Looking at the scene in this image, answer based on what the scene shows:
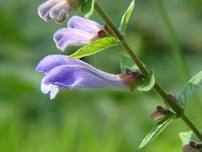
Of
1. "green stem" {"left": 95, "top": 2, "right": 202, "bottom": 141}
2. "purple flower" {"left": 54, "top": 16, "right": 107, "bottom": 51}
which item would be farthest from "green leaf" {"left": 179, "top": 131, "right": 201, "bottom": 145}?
"purple flower" {"left": 54, "top": 16, "right": 107, "bottom": 51}

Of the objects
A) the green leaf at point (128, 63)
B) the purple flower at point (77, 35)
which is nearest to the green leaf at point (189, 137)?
the green leaf at point (128, 63)

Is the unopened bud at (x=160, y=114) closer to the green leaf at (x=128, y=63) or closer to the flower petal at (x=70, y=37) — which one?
the green leaf at (x=128, y=63)

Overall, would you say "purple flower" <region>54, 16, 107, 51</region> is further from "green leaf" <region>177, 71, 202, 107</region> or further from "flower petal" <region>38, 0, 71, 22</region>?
"green leaf" <region>177, 71, 202, 107</region>

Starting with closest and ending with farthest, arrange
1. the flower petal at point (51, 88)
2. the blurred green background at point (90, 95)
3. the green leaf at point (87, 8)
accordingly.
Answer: the green leaf at point (87, 8), the flower petal at point (51, 88), the blurred green background at point (90, 95)

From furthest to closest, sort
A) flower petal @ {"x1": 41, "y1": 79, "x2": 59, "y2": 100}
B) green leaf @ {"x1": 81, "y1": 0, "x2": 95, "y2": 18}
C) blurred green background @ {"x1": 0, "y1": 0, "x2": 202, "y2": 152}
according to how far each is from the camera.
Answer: blurred green background @ {"x1": 0, "y1": 0, "x2": 202, "y2": 152}, flower petal @ {"x1": 41, "y1": 79, "x2": 59, "y2": 100}, green leaf @ {"x1": 81, "y1": 0, "x2": 95, "y2": 18}

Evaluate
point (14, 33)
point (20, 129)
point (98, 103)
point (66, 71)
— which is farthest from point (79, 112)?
point (66, 71)

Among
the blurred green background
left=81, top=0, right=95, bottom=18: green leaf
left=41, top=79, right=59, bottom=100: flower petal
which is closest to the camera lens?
left=81, top=0, right=95, bottom=18: green leaf
